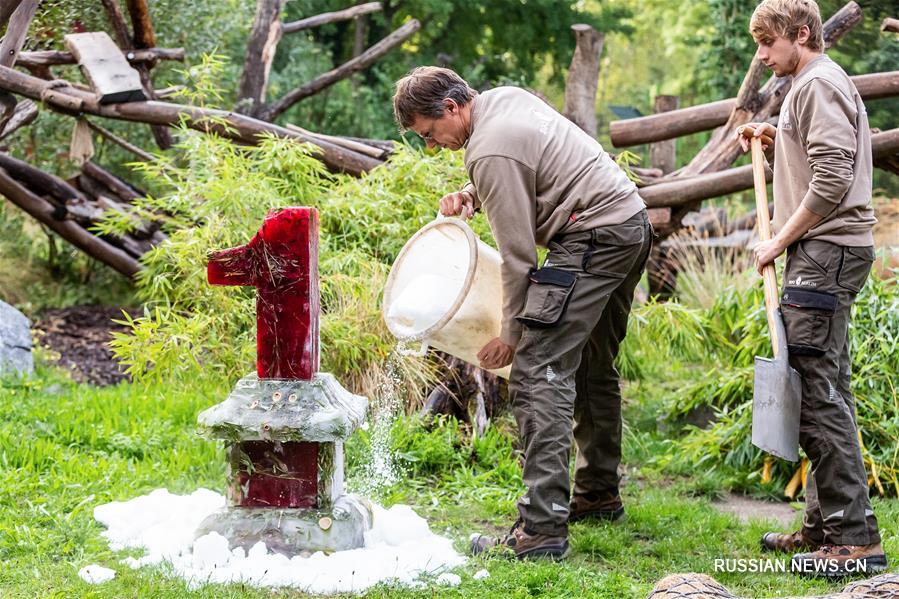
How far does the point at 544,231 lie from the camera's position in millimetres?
3793

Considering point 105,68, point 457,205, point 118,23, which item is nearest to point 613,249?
point 457,205

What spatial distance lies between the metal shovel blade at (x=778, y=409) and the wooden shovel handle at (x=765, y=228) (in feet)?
0.26

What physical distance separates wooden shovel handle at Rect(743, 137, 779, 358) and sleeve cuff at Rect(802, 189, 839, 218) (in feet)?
0.75

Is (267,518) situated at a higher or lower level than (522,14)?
lower

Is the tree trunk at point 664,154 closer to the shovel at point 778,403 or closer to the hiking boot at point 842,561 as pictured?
the shovel at point 778,403

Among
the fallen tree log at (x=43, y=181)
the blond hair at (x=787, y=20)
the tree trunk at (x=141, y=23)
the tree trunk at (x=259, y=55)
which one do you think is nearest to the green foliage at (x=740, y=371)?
the blond hair at (x=787, y=20)

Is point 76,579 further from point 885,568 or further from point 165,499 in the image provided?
point 885,568

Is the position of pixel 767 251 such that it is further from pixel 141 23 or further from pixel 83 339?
pixel 83 339

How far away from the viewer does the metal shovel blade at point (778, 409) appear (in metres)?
3.63

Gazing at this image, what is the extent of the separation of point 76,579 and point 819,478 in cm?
267

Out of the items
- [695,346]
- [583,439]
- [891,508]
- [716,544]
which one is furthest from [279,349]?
[695,346]

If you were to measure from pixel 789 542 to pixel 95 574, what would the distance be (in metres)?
2.60

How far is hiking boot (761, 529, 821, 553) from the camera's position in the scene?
12.7 feet

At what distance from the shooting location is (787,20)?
3.59 meters
